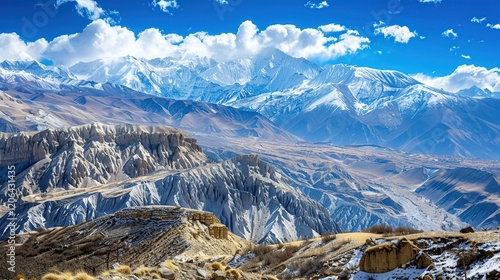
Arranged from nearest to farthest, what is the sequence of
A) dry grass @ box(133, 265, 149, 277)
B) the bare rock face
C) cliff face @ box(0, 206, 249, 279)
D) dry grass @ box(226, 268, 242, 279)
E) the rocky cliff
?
1. dry grass @ box(133, 265, 149, 277)
2. dry grass @ box(226, 268, 242, 279)
3. the bare rock face
4. cliff face @ box(0, 206, 249, 279)
5. the rocky cliff

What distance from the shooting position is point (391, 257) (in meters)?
20.1

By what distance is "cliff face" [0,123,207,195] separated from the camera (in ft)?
499

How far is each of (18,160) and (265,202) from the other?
8285 cm

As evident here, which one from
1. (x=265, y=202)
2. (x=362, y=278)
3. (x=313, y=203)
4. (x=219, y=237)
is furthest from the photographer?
(x=313, y=203)

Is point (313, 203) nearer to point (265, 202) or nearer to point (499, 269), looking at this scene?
point (265, 202)

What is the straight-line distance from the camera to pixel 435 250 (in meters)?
20.5

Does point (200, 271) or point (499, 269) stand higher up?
point (499, 269)

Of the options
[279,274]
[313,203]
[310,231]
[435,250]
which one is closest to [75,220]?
[310,231]

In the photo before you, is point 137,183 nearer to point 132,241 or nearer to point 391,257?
point 132,241

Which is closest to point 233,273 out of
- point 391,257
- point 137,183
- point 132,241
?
point 391,257

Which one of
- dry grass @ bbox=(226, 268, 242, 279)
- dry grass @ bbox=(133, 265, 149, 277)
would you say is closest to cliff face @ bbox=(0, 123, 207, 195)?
dry grass @ bbox=(226, 268, 242, 279)

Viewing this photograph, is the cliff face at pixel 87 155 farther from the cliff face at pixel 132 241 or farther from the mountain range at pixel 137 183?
the cliff face at pixel 132 241

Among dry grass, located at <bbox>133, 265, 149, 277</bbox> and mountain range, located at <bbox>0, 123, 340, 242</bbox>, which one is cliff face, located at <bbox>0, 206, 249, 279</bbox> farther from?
mountain range, located at <bbox>0, 123, 340, 242</bbox>

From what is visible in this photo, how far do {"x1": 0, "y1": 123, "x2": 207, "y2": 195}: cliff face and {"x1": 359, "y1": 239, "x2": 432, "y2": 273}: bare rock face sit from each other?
14055cm
